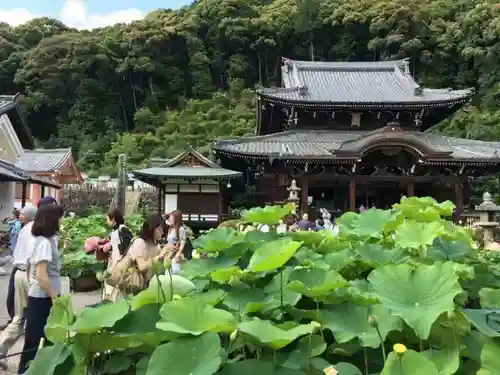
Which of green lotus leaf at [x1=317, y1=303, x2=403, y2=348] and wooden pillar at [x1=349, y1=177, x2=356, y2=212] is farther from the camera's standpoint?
wooden pillar at [x1=349, y1=177, x2=356, y2=212]

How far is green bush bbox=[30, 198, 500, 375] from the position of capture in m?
1.31

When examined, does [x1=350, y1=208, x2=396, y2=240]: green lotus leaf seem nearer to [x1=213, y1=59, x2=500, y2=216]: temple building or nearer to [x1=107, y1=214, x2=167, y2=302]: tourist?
[x1=107, y1=214, x2=167, y2=302]: tourist

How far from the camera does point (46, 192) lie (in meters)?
23.4

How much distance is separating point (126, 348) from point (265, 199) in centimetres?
1634

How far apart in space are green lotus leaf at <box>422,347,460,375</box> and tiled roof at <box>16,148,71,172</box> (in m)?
23.3

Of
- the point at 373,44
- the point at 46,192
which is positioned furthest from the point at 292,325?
the point at 373,44

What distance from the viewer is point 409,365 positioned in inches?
47.7

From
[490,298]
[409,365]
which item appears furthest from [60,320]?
[490,298]

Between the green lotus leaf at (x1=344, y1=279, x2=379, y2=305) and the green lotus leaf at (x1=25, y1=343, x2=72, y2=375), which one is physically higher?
the green lotus leaf at (x1=344, y1=279, x2=379, y2=305)

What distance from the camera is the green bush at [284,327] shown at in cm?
131

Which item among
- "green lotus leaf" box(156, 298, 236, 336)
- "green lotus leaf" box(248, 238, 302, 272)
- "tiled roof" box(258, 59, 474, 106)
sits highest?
"tiled roof" box(258, 59, 474, 106)

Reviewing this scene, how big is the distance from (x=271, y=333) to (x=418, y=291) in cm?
46

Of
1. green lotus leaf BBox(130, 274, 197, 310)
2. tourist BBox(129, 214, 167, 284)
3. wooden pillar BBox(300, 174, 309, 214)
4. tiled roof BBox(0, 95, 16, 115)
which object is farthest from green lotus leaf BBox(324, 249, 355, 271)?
tiled roof BBox(0, 95, 16, 115)

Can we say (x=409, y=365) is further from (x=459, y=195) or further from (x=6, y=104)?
(x=6, y=104)
